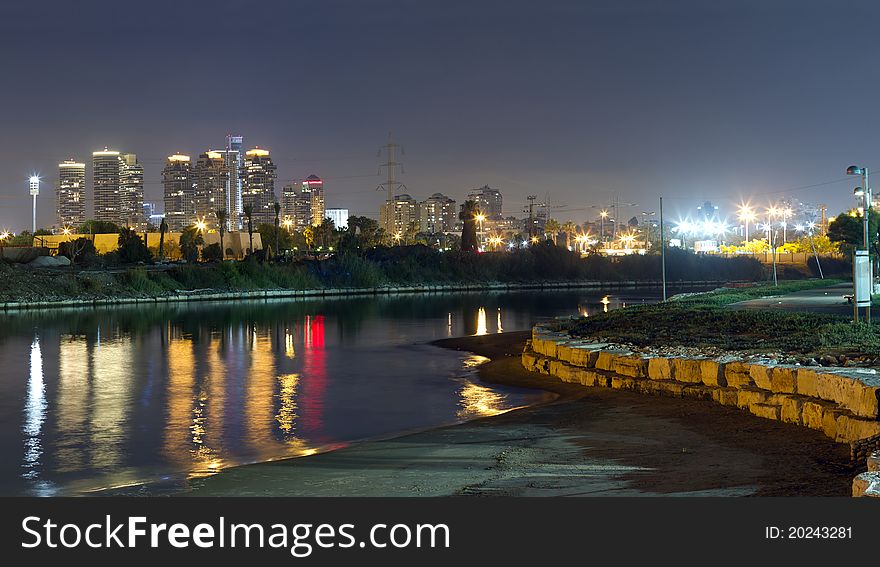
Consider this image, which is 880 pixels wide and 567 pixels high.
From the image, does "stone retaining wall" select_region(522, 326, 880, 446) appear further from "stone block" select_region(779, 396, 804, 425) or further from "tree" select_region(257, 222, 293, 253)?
"tree" select_region(257, 222, 293, 253)

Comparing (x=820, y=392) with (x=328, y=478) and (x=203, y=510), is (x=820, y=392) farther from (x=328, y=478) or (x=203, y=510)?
(x=203, y=510)

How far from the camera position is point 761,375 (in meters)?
13.0

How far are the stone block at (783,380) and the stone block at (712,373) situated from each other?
1290 mm

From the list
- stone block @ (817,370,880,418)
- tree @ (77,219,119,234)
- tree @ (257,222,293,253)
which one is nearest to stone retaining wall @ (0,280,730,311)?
tree @ (257,222,293,253)

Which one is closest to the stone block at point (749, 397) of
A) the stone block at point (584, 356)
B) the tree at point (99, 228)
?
the stone block at point (584, 356)

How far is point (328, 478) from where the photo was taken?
10.2 meters

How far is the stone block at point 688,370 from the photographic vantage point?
14.6 m

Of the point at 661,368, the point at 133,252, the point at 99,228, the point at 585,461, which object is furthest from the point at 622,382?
the point at 99,228

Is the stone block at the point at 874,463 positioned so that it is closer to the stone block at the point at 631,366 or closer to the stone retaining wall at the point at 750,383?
the stone retaining wall at the point at 750,383

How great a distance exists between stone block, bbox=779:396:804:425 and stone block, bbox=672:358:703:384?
7.95 feet

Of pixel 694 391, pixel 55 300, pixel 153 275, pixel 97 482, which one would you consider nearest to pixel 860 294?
pixel 694 391

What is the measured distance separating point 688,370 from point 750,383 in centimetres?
165

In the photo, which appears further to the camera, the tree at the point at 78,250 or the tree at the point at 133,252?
the tree at the point at 133,252

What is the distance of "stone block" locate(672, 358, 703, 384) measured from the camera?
14.6 metres
